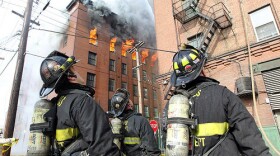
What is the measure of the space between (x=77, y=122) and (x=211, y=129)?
137 centimetres

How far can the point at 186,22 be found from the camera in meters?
12.8

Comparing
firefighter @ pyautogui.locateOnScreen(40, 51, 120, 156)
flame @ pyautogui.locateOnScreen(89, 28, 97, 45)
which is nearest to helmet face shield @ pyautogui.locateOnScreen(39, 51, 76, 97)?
firefighter @ pyautogui.locateOnScreen(40, 51, 120, 156)

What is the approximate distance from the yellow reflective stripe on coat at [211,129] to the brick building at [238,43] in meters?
6.39

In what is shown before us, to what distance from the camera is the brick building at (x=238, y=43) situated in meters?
8.95

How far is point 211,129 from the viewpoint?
2000 millimetres

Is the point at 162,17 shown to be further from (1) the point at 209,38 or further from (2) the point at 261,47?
(2) the point at 261,47

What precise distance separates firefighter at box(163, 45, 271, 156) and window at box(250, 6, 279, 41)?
936 cm

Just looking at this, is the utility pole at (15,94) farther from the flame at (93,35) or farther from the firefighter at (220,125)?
the flame at (93,35)

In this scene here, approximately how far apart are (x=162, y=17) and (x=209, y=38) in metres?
4.61

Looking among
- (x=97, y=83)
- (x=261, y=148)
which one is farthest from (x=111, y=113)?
(x=97, y=83)

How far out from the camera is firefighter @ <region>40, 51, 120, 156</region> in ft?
6.66

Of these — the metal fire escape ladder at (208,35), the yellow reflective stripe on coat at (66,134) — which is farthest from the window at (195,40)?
the yellow reflective stripe on coat at (66,134)

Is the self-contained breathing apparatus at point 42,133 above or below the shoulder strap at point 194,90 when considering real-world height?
below

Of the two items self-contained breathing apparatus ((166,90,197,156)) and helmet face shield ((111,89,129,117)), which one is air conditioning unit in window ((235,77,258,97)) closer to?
helmet face shield ((111,89,129,117))
